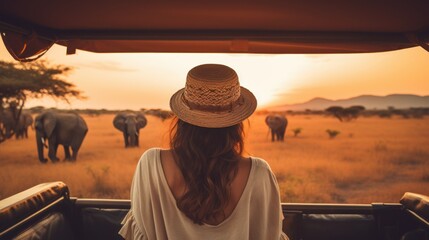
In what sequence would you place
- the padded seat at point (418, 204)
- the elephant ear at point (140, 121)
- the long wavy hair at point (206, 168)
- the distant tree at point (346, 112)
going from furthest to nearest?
the distant tree at point (346, 112) → the elephant ear at point (140, 121) → the padded seat at point (418, 204) → the long wavy hair at point (206, 168)

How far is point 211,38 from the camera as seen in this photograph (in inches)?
102

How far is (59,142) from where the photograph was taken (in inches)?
531

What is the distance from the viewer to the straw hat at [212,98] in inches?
59.7

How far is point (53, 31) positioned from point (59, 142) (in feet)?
38.7

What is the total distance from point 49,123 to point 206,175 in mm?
12536

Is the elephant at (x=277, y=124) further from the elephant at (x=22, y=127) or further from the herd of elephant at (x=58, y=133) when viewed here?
the elephant at (x=22, y=127)

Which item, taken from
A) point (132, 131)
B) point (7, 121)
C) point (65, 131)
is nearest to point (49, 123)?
point (65, 131)

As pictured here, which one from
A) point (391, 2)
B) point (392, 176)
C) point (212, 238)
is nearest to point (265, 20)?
point (391, 2)

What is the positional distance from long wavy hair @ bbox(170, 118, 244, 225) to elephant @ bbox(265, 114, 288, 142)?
18920mm

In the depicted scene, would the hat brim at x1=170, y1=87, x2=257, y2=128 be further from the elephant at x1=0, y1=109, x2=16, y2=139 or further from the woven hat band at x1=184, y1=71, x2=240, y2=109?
the elephant at x1=0, y1=109, x2=16, y2=139

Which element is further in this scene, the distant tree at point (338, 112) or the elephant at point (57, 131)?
the distant tree at point (338, 112)

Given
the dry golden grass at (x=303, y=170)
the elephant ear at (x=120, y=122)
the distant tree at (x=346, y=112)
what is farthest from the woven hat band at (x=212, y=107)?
the distant tree at (x=346, y=112)

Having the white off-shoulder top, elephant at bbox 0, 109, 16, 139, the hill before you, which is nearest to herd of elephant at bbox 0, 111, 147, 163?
elephant at bbox 0, 109, 16, 139

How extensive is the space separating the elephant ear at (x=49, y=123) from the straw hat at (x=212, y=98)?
488 inches
